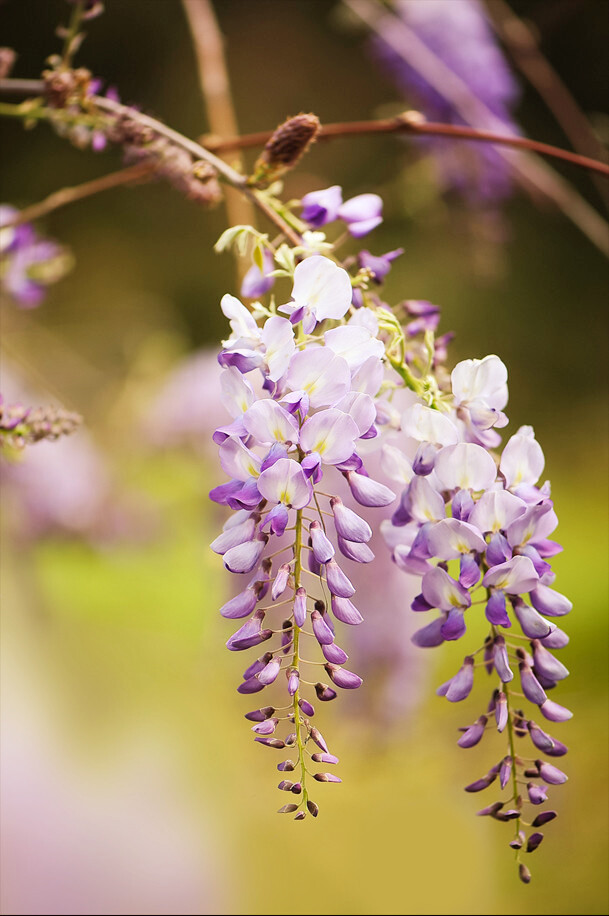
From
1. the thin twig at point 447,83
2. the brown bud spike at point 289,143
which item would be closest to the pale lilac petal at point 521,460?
the brown bud spike at point 289,143

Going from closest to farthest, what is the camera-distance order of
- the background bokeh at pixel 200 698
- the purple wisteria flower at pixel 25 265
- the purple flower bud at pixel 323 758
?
the purple flower bud at pixel 323 758, the purple wisteria flower at pixel 25 265, the background bokeh at pixel 200 698

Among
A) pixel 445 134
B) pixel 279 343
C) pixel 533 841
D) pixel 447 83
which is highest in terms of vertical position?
pixel 447 83

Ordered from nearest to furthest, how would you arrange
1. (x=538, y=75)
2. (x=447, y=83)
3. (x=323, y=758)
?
(x=323, y=758) < (x=447, y=83) < (x=538, y=75)

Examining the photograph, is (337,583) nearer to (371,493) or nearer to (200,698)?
(371,493)

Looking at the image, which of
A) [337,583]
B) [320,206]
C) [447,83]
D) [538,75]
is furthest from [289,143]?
[538,75]

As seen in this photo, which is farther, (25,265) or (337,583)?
(25,265)

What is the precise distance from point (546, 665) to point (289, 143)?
0.15m

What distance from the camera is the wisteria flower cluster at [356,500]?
0.59ft

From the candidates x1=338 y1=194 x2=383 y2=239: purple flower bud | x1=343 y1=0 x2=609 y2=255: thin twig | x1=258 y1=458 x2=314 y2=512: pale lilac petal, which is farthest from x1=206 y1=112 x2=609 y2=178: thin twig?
x1=343 y1=0 x2=609 y2=255: thin twig

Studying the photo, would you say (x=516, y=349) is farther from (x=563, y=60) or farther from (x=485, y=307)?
(x=563, y=60)

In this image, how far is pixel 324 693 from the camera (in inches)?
7.0

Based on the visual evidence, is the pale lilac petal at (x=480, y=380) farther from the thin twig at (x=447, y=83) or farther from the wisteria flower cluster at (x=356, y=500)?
the thin twig at (x=447, y=83)

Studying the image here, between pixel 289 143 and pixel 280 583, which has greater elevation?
pixel 289 143

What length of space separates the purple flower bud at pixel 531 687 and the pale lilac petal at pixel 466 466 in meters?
0.05
